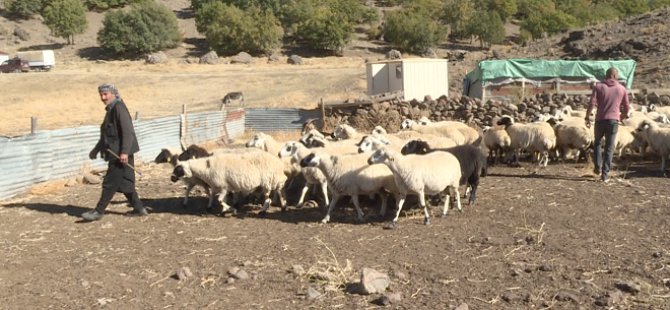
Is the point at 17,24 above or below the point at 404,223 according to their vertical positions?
above

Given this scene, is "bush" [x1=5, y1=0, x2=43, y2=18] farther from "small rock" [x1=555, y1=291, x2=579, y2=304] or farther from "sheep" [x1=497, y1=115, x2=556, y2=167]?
"small rock" [x1=555, y1=291, x2=579, y2=304]

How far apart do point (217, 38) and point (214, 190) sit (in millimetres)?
63257

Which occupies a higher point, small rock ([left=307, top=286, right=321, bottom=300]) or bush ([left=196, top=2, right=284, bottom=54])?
bush ([left=196, top=2, right=284, bottom=54])

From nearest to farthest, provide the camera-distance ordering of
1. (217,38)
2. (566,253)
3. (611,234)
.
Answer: (566,253)
(611,234)
(217,38)

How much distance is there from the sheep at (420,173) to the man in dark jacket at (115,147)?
3769 millimetres

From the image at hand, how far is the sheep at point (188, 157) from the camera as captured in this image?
1042 centimetres

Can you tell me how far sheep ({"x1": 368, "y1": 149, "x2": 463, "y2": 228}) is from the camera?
340 inches

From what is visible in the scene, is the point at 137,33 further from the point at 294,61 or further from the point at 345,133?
the point at 345,133

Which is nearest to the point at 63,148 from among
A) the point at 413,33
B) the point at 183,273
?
the point at 183,273

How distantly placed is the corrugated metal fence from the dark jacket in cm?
309

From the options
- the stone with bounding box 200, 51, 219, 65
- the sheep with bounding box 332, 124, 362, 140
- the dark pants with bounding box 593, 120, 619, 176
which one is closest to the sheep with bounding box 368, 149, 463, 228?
the dark pants with bounding box 593, 120, 619, 176

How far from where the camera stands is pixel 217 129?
62.9ft

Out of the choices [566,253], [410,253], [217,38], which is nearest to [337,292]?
[410,253]

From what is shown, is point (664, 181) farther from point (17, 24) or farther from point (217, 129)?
point (17, 24)
